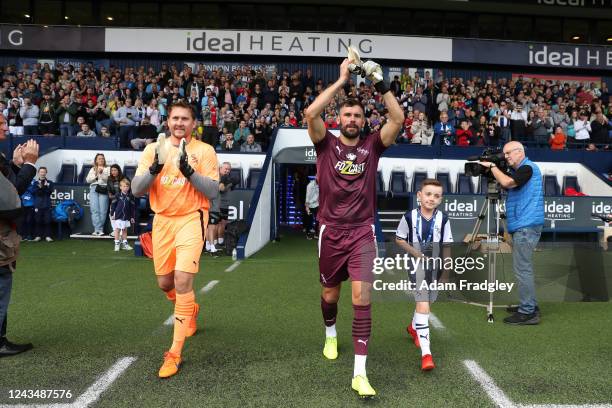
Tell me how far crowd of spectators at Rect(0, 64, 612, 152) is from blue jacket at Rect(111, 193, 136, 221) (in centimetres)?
433

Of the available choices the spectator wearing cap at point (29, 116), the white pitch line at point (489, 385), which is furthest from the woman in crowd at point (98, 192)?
the white pitch line at point (489, 385)

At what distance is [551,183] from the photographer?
56.2 feet

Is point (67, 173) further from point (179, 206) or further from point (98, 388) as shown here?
point (98, 388)

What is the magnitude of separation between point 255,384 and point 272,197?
1089 centimetres

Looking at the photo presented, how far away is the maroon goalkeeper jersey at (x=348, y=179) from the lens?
420 centimetres

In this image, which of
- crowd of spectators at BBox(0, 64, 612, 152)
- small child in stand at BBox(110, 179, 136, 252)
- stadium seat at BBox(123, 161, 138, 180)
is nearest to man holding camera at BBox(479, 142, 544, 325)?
small child in stand at BBox(110, 179, 136, 252)

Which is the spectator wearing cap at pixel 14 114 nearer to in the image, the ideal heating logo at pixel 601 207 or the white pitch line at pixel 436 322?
the white pitch line at pixel 436 322

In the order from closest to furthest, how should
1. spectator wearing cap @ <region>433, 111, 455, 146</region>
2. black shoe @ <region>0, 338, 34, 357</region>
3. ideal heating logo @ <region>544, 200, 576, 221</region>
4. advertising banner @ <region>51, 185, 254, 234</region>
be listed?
black shoe @ <region>0, 338, 34, 357</region>
ideal heating logo @ <region>544, 200, 576, 221</region>
advertising banner @ <region>51, 185, 254, 234</region>
spectator wearing cap @ <region>433, 111, 455, 146</region>

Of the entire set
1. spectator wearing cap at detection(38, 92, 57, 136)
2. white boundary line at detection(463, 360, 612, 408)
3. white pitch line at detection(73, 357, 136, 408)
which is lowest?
white boundary line at detection(463, 360, 612, 408)

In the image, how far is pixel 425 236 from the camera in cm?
512

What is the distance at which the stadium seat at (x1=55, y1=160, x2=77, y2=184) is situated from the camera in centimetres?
1628

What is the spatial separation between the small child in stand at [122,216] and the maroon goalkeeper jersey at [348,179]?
9.27 metres

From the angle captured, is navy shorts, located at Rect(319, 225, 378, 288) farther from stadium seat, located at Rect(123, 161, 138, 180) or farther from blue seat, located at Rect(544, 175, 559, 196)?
blue seat, located at Rect(544, 175, 559, 196)

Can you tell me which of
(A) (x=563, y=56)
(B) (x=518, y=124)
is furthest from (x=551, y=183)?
(A) (x=563, y=56)
